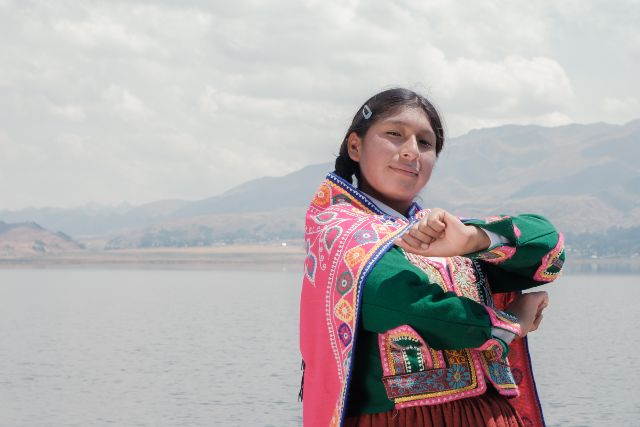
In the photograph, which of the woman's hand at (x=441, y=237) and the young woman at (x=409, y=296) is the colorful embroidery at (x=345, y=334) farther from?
the woman's hand at (x=441, y=237)

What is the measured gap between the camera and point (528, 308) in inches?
93.4

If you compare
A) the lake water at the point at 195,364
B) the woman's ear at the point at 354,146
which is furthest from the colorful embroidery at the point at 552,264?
the lake water at the point at 195,364

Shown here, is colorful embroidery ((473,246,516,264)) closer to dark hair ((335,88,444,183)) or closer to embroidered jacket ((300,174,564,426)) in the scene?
embroidered jacket ((300,174,564,426))

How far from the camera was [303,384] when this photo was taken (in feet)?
8.17

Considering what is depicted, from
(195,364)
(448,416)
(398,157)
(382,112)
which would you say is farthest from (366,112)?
(195,364)

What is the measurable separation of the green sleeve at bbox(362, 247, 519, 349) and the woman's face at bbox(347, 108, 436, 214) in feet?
1.00

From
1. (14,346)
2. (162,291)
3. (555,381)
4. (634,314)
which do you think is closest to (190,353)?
(14,346)

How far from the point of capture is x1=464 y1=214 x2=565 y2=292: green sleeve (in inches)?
86.2

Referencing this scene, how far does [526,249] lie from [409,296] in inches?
12.4

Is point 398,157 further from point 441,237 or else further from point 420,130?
point 441,237

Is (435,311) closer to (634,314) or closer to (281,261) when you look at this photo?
(634,314)

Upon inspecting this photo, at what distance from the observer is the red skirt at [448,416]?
7.30 feet

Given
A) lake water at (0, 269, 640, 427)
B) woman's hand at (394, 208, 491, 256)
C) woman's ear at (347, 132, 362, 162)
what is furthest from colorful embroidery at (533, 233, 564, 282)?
lake water at (0, 269, 640, 427)

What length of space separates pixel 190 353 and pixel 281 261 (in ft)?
485
